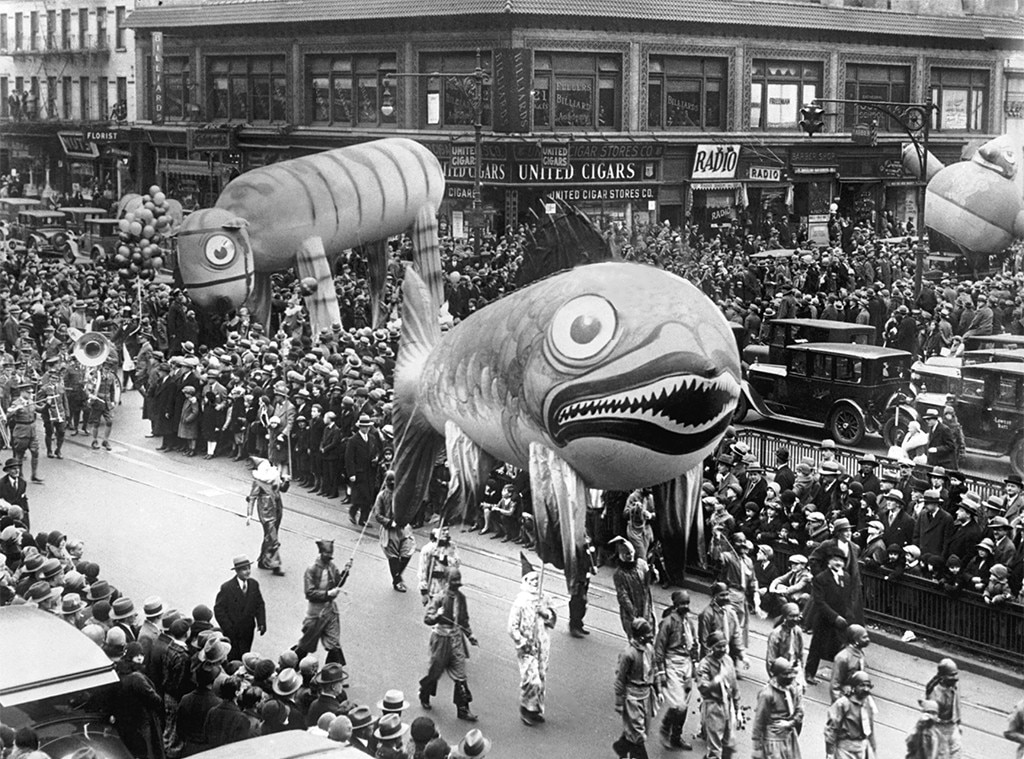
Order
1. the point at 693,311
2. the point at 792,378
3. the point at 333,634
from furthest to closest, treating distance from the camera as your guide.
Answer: the point at 792,378
the point at 333,634
the point at 693,311

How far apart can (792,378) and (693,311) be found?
30.0ft

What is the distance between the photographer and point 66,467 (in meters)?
22.3

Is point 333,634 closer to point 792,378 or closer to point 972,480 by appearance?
point 972,480

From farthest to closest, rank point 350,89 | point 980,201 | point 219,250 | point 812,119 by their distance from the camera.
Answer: point 980,201 → point 350,89 → point 219,250 → point 812,119

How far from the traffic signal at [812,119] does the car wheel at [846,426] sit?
4.43 metres

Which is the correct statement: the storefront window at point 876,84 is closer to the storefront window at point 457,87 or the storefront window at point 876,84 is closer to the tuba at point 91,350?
the storefront window at point 457,87

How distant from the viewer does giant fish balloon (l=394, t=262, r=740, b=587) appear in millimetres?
13258

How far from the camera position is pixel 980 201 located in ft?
93.5

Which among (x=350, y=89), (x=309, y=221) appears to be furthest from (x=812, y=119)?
(x=309, y=221)

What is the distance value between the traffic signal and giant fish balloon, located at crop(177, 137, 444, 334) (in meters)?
6.83

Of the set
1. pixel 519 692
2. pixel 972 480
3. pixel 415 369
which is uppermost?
pixel 415 369

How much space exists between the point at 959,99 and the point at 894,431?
8154mm

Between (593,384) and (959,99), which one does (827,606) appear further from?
(959,99)

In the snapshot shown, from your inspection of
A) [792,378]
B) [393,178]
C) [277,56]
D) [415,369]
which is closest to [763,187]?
[792,378]
